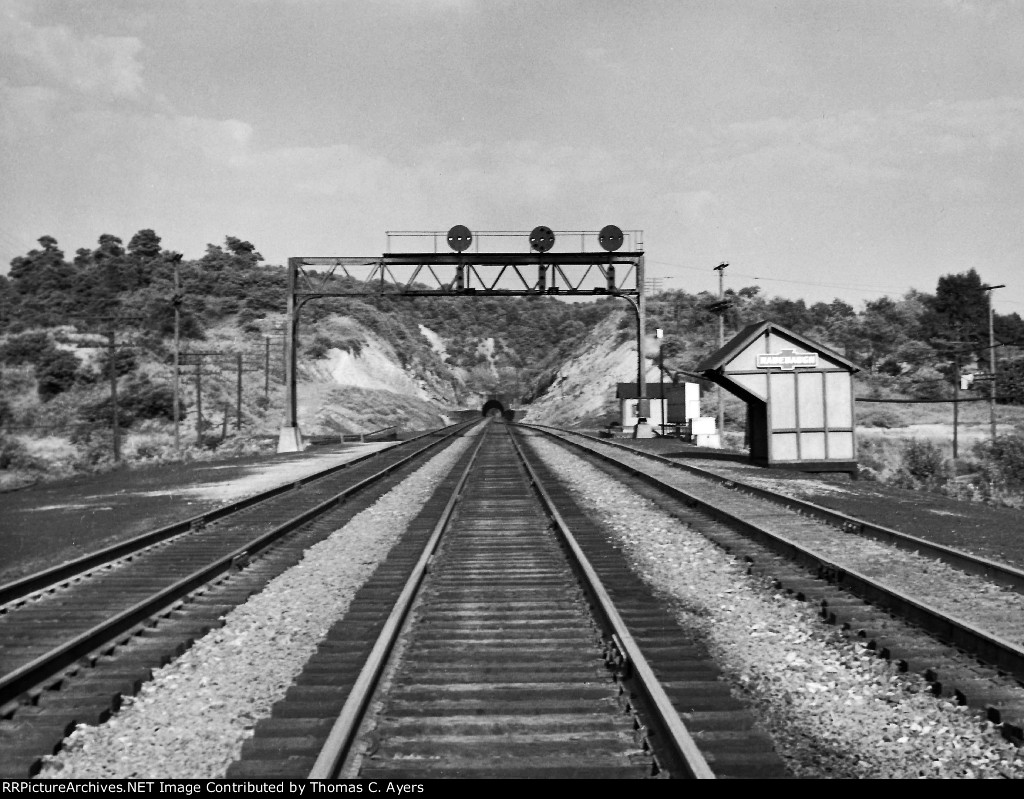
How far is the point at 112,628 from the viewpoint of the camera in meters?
6.48

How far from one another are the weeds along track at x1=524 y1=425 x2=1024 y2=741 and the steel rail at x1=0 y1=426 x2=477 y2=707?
5990 mm

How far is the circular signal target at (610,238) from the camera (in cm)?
3338

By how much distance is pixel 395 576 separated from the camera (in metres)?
8.54

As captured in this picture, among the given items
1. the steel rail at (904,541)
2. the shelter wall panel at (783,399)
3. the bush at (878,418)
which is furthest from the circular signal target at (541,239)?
the bush at (878,418)

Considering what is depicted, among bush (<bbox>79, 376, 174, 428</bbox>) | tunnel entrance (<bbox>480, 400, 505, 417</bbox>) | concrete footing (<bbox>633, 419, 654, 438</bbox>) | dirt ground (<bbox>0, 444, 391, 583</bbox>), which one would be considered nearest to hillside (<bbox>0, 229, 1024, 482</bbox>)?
bush (<bbox>79, 376, 174, 428</bbox>)

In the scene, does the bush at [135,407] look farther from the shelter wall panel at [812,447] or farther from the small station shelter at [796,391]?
the shelter wall panel at [812,447]

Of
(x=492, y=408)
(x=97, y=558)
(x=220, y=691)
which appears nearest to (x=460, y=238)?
(x=97, y=558)

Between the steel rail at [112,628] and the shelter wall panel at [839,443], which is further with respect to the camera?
the shelter wall panel at [839,443]

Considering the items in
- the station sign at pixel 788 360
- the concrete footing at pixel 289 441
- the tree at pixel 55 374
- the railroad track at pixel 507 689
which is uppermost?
the tree at pixel 55 374

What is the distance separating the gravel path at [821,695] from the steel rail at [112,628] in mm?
4742

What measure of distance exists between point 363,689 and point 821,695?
2983 mm

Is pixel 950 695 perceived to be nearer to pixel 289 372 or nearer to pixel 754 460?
pixel 754 460
